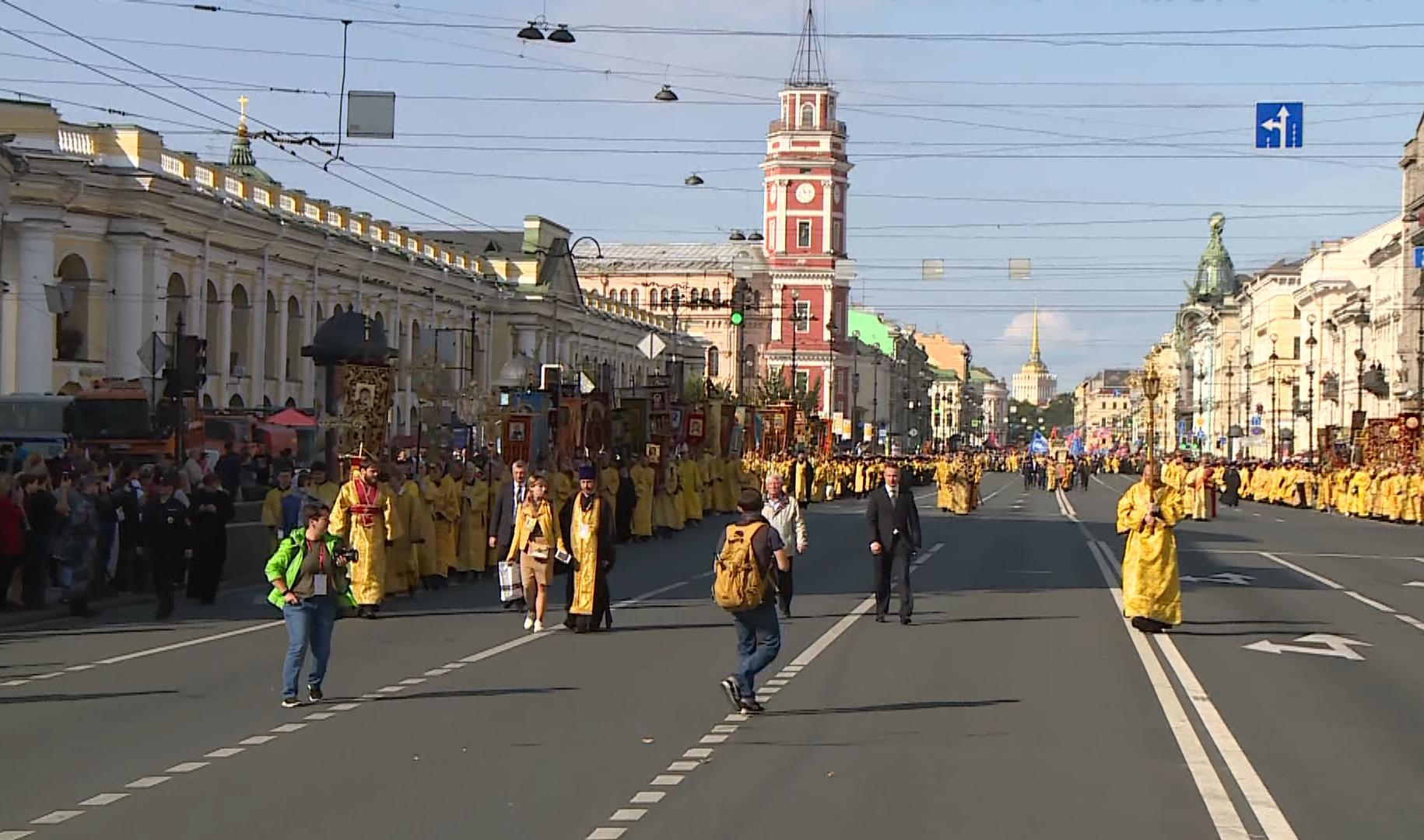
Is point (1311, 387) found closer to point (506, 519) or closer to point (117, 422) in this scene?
point (117, 422)

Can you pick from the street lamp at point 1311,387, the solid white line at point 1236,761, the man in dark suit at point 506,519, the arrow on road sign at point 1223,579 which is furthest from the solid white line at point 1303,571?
the street lamp at point 1311,387

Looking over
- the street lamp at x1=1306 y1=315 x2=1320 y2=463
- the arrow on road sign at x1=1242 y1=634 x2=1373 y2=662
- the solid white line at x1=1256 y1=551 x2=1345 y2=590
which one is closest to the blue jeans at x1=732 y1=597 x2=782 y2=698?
the arrow on road sign at x1=1242 y1=634 x2=1373 y2=662

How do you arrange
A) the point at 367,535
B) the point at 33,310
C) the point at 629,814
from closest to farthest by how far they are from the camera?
1. the point at 629,814
2. the point at 367,535
3. the point at 33,310

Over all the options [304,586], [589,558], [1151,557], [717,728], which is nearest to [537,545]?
[589,558]

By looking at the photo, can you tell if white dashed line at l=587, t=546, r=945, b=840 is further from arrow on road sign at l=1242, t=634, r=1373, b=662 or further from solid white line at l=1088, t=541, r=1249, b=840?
arrow on road sign at l=1242, t=634, r=1373, b=662

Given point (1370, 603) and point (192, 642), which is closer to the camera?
point (192, 642)

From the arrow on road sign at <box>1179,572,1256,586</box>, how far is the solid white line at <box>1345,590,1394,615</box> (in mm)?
1743

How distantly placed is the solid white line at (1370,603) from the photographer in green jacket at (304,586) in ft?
47.6

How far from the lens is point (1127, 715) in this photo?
47.3 ft

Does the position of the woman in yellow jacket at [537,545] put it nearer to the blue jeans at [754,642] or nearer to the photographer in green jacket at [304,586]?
the photographer in green jacket at [304,586]

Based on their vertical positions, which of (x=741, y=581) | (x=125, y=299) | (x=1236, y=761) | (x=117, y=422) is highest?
(x=125, y=299)

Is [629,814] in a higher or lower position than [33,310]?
lower

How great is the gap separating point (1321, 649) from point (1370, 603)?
287 inches

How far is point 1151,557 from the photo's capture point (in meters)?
20.7
